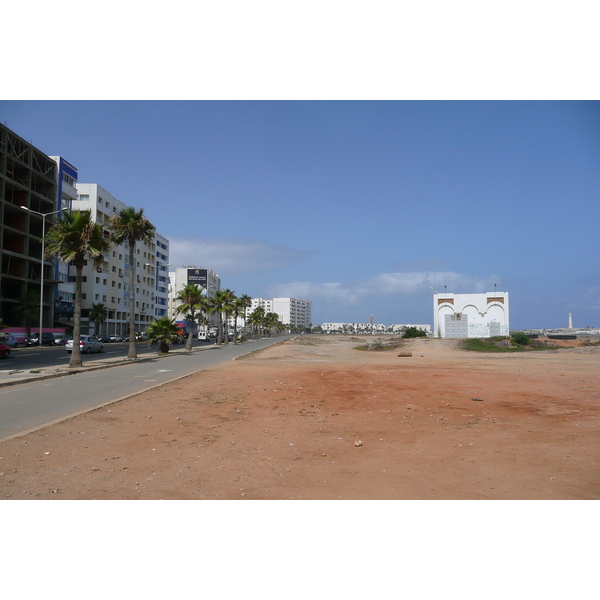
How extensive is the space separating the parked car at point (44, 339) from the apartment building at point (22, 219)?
371 centimetres

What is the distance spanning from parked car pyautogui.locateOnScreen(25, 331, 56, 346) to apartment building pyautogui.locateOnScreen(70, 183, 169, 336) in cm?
1161

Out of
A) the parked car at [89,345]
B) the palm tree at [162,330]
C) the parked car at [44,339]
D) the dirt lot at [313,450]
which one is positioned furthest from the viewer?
the parked car at [44,339]

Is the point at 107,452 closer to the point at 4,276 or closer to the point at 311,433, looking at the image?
the point at 311,433

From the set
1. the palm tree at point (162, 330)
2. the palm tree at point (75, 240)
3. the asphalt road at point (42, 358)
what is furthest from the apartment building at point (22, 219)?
the palm tree at point (75, 240)

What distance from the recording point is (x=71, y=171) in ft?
235

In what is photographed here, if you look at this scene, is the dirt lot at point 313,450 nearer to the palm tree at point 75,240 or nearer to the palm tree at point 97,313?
the palm tree at point 75,240

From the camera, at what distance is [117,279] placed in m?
86.4

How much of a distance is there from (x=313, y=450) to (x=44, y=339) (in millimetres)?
57229

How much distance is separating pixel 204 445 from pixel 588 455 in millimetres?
7061

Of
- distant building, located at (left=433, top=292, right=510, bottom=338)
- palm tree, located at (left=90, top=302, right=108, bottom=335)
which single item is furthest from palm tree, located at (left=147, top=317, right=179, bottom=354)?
distant building, located at (left=433, top=292, right=510, bottom=338)

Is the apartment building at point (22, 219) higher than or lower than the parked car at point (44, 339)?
higher

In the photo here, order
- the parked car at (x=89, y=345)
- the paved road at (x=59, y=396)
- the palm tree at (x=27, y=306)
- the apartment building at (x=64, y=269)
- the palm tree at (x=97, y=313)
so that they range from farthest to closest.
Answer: the palm tree at (x=97, y=313), the apartment building at (x=64, y=269), the palm tree at (x=27, y=306), the parked car at (x=89, y=345), the paved road at (x=59, y=396)

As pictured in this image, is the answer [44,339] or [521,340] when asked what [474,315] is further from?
[44,339]

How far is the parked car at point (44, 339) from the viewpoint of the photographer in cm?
5325
